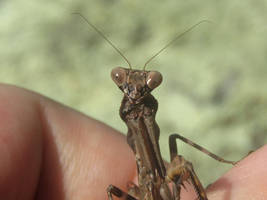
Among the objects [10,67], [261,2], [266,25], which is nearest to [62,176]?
[10,67]

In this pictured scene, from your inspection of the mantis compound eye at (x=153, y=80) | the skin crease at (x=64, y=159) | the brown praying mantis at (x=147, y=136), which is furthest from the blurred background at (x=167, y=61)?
the mantis compound eye at (x=153, y=80)

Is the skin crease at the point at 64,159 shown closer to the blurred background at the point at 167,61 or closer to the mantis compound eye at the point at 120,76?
the mantis compound eye at the point at 120,76

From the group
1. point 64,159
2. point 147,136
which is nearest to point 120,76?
point 147,136

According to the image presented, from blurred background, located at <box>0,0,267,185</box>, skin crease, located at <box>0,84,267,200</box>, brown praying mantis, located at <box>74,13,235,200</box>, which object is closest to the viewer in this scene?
brown praying mantis, located at <box>74,13,235,200</box>

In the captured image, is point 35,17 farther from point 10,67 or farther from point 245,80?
point 245,80

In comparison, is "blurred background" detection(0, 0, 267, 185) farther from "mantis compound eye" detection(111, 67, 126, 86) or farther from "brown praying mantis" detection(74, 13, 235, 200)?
"mantis compound eye" detection(111, 67, 126, 86)

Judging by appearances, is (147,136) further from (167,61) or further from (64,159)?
(167,61)

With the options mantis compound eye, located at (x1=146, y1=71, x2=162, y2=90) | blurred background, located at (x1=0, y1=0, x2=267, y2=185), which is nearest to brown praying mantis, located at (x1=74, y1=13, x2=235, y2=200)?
mantis compound eye, located at (x1=146, y1=71, x2=162, y2=90)
